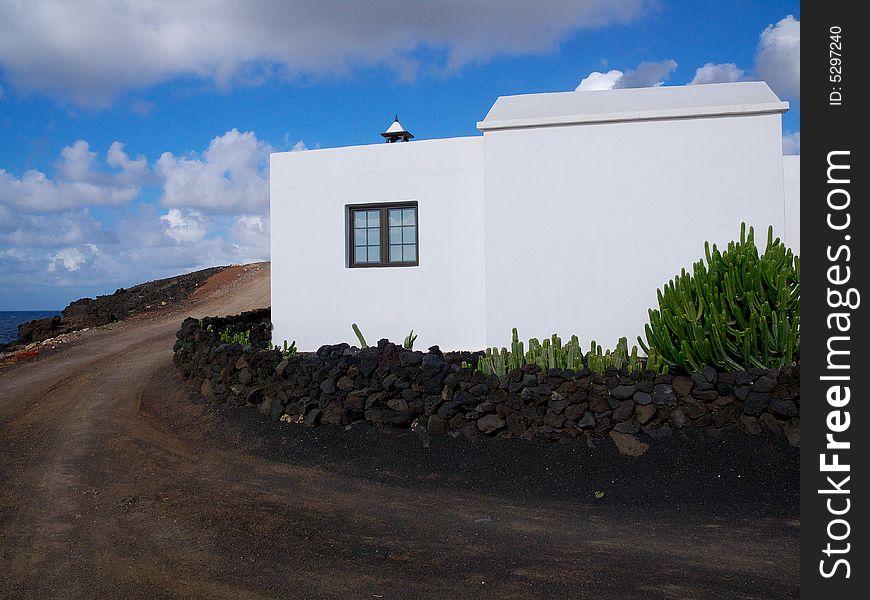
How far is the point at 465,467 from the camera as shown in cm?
662

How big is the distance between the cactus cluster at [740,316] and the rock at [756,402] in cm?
41

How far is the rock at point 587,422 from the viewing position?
676 cm

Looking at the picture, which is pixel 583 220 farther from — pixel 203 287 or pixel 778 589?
pixel 203 287

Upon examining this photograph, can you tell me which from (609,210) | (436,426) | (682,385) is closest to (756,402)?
(682,385)

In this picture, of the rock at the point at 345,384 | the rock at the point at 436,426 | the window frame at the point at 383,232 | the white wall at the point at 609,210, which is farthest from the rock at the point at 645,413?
the window frame at the point at 383,232

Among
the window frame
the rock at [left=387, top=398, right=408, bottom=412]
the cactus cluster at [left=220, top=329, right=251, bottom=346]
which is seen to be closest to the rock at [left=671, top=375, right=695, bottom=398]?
the rock at [left=387, top=398, right=408, bottom=412]

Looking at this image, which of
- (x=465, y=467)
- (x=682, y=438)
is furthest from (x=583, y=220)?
(x=465, y=467)

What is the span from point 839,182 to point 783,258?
2.59 m

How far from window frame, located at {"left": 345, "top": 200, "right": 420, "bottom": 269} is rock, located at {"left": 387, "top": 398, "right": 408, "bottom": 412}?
392 cm

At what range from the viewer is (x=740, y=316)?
677cm

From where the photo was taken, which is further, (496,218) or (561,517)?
(496,218)

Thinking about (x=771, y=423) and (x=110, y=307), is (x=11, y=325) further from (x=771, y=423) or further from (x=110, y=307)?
(x=771, y=423)

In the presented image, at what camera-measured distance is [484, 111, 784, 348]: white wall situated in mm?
9016

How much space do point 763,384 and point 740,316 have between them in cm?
72
